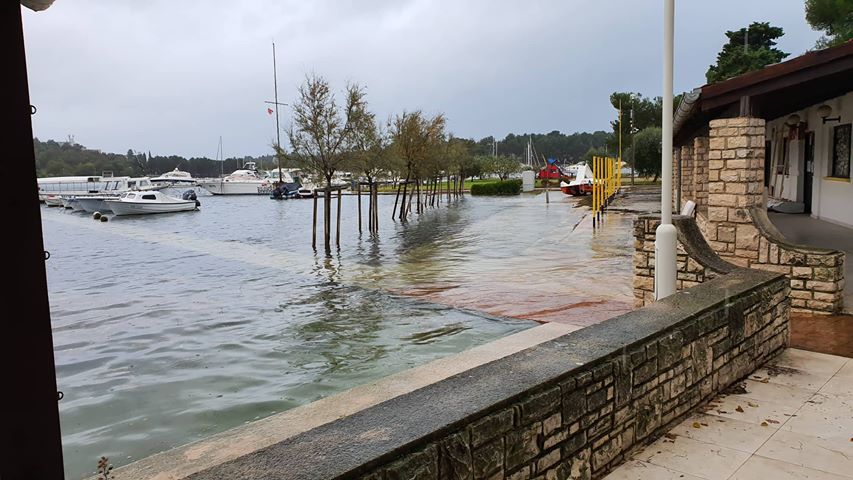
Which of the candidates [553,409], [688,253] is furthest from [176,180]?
[553,409]

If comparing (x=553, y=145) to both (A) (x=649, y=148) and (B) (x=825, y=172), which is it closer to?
(A) (x=649, y=148)

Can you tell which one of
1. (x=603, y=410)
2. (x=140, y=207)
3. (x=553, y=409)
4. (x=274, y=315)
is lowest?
(x=274, y=315)

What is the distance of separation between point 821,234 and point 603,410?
10.9 metres

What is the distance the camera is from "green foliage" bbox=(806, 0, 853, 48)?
3003 cm

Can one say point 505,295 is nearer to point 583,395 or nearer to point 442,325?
point 442,325

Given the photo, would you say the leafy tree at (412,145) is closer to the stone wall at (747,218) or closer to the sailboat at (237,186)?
the stone wall at (747,218)

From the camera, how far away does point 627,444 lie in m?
3.83

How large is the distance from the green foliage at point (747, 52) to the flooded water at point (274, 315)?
959 inches

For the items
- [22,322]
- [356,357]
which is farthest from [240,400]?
[22,322]

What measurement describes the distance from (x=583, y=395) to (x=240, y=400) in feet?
12.9

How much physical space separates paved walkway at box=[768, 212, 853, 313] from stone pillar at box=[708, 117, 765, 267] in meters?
1.35

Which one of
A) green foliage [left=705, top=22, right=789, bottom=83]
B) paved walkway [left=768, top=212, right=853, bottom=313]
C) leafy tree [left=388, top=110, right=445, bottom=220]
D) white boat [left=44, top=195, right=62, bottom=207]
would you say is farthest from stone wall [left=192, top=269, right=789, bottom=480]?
white boat [left=44, top=195, right=62, bottom=207]

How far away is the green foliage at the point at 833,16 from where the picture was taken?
98.5ft

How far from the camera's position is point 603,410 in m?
3.61
